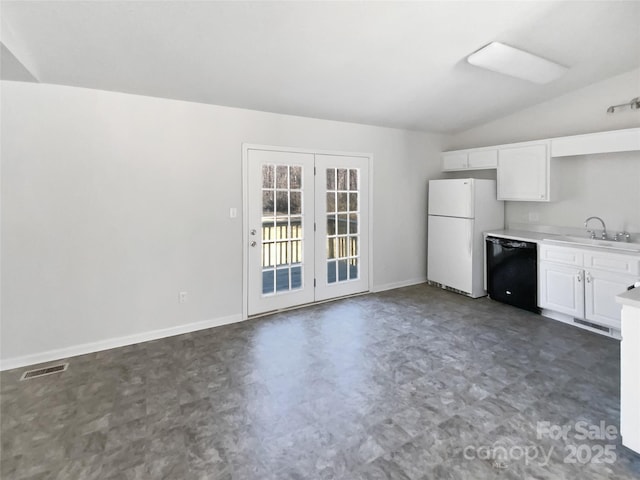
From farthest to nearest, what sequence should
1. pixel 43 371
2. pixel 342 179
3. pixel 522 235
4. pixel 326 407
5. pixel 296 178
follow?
pixel 342 179 → pixel 522 235 → pixel 296 178 → pixel 43 371 → pixel 326 407

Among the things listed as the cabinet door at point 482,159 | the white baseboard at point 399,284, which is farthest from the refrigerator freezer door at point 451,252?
the cabinet door at point 482,159

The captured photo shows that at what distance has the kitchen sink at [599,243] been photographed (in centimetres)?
338

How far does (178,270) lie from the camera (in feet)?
11.7

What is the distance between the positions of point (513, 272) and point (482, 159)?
169cm

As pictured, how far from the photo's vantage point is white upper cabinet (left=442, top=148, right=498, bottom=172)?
15.6 ft

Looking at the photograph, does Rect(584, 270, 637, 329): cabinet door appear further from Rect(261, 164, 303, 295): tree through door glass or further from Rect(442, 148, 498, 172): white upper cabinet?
Rect(261, 164, 303, 295): tree through door glass

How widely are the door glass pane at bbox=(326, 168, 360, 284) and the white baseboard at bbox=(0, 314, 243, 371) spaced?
59.1 inches

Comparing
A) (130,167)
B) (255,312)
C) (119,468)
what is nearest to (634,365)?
(119,468)

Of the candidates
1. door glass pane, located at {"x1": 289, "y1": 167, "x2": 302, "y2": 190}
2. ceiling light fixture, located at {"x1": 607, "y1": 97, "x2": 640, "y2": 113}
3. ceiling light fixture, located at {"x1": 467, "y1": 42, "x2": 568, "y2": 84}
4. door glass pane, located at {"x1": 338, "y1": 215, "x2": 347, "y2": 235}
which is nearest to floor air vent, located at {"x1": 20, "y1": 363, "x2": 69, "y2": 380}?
door glass pane, located at {"x1": 289, "y1": 167, "x2": 302, "y2": 190}

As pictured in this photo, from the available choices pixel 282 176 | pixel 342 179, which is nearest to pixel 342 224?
pixel 342 179

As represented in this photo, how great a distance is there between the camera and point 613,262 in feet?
Answer: 11.0

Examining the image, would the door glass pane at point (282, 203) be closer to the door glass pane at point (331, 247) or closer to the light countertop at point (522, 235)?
the door glass pane at point (331, 247)

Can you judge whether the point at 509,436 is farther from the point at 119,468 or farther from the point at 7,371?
the point at 7,371

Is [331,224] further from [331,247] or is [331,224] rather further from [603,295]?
[603,295]
